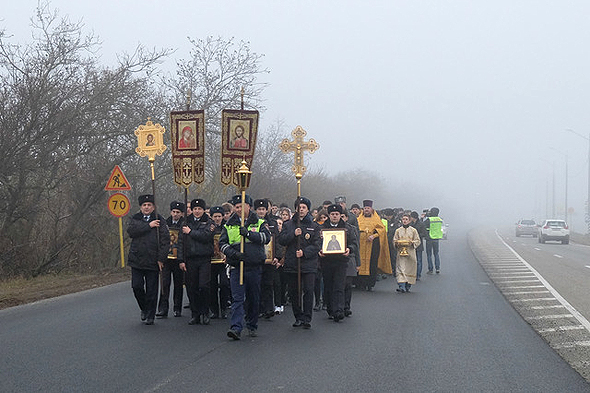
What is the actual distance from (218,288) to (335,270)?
1.97 m

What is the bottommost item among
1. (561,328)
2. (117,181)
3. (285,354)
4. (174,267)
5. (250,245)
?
(561,328)

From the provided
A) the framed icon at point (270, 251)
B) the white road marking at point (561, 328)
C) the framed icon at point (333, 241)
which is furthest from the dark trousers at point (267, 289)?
the white road marking at point (561, 328)

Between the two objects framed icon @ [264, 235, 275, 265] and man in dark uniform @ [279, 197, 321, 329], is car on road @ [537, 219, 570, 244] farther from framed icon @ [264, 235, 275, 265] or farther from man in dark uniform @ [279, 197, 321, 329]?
man in dark uniform @ [279, 197, 321, 329]

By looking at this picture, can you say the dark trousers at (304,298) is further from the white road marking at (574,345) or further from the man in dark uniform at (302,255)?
the white road marking at (574,345)

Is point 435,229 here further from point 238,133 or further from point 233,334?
point 233,334

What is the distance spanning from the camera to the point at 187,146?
531 inches

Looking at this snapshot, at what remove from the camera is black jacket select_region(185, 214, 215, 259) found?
37.1 ft

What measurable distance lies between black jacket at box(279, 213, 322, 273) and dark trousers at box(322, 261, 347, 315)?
0.65 metres

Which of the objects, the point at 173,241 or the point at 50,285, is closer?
the point at 173,241

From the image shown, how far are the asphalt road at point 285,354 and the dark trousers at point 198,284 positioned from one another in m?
0.29

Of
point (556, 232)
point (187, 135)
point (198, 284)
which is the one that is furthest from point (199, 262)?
point (556, 232)

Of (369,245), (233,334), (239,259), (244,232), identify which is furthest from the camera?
(369,245)

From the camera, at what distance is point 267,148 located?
44562 millimetres

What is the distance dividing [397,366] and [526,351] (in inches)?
78.8
